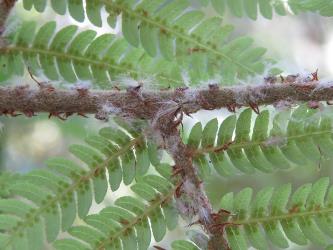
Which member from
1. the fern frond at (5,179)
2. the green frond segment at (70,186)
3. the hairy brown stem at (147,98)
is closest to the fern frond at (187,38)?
the hairy brown stem at (147,98)

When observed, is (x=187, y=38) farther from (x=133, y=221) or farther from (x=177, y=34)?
(x=133, y=221)

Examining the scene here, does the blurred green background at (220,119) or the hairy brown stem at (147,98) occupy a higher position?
the blurred green background at (220,119)

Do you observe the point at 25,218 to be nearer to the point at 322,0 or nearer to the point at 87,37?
the point at 87,37

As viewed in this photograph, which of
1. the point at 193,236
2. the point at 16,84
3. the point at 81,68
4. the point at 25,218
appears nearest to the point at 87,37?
the point at 81,68

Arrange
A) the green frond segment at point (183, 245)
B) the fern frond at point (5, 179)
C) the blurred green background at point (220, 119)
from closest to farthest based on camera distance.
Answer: the green frond segment at point (183, 245)
the fern frond at point (5, 179)
the blurred green background at point (220, 119)

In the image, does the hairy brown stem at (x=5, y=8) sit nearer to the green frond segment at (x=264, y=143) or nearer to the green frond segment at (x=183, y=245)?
the green frond segment at (x=264, y=143)

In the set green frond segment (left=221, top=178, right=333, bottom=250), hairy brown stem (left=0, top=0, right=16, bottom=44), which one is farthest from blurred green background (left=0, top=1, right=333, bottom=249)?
green frond segment (left=221, top=178, right=333, bottom=250)

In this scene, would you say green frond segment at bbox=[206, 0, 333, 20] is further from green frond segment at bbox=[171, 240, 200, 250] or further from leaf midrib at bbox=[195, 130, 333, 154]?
green frond segment at bbox=[171, 240, 200, 250]

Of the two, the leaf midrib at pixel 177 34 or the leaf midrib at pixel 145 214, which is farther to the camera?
the leaf midrib at pixel 177 34
